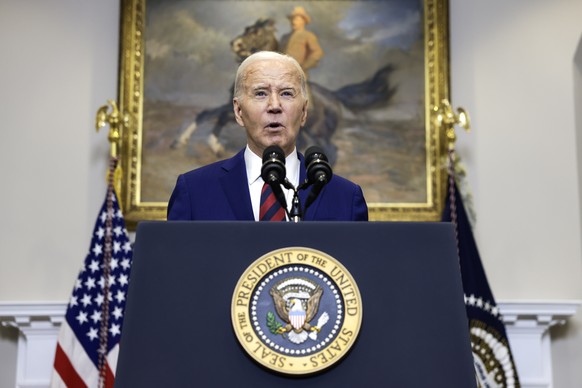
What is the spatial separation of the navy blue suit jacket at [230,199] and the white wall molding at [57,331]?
11.6 feet

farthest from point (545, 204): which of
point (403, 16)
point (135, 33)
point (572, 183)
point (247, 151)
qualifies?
point (247, 151)

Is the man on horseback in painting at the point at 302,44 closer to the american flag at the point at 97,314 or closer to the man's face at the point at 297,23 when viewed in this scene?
the man's face at the point at 297,23

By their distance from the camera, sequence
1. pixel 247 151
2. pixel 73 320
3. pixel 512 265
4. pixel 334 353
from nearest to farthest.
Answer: pixel 334 353
pixel 247 151
pixel 73 320
pixel 512 265

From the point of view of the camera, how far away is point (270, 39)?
6676mm

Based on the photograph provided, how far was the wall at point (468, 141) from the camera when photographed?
20.8 feet

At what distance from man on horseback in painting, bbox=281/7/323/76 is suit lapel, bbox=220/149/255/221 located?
3.86 m

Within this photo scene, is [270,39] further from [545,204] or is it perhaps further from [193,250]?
[193,250]

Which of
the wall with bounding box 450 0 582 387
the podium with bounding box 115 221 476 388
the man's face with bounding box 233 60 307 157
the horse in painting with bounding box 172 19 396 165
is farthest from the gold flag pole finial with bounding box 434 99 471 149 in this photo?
the podium with bounding box 115 221 476 388

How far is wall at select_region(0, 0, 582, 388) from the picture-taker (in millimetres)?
6352

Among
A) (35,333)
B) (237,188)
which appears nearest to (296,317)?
(237,188)

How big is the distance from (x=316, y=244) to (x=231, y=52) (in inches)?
193

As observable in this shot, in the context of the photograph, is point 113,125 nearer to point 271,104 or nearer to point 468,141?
point 468,141

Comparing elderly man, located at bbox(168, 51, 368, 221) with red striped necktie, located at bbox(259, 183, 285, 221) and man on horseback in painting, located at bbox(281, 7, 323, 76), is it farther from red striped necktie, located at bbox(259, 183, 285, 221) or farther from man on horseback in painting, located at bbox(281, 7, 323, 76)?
man on horseback in painting, located at bbox(281, 7, 323, 76)

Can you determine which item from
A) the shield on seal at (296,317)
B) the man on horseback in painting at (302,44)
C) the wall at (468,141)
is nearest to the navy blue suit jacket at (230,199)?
the shield on seal at (296,317)
